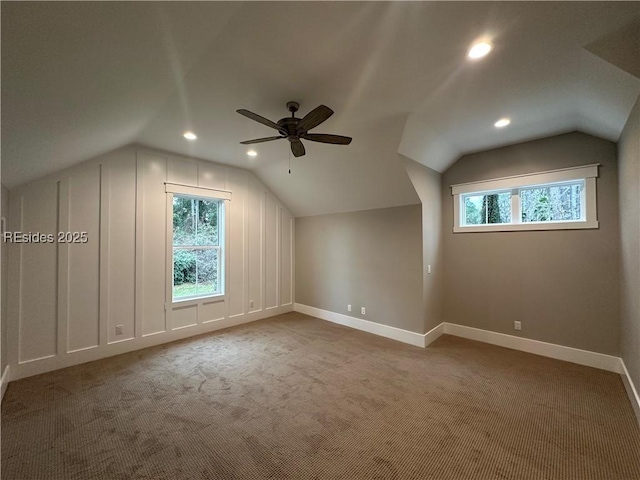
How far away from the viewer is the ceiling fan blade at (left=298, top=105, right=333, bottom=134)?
1.93 meters

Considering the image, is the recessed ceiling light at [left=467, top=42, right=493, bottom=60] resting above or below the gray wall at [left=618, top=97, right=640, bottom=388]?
above

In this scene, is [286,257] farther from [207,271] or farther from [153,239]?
[153,239]

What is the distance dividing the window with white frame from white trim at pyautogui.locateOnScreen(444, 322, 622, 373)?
1.50 meters

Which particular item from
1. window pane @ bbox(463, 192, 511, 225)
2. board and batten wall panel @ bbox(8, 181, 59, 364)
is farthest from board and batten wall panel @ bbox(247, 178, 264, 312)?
window pane @ bbox(463, 192, 511, 225)

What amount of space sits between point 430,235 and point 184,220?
12.8 ft

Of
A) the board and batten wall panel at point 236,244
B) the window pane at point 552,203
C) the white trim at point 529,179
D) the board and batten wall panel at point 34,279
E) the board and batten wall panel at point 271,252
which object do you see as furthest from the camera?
the board and batten wall panel at point 271,252

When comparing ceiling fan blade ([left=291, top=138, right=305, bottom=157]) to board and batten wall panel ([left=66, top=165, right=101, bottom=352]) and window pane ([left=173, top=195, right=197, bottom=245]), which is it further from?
board and batten wall panel ([left=66, top=165, right=101, bottom=352])

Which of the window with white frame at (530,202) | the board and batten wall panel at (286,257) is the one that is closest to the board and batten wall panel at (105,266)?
the board and batten wall panel at (286,257)

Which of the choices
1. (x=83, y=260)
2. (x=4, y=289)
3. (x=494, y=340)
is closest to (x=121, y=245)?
(x=83, y=260)

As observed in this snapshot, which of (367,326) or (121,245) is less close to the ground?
(121,245)

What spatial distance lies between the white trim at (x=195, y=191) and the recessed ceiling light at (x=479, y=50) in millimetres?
3835

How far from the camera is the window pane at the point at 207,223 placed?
4.38 m

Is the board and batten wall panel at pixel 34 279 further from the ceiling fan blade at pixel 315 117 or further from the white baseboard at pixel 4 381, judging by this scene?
the ceiling fan blade at pixel 315 117

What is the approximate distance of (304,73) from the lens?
2.03 meters
